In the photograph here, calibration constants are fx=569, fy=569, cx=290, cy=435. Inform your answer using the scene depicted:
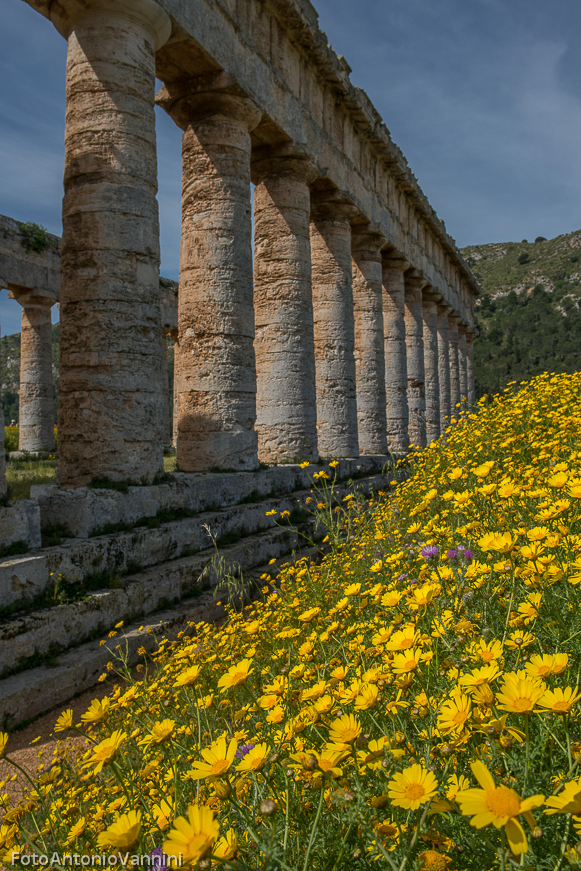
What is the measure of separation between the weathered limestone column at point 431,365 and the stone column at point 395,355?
5.05 meters

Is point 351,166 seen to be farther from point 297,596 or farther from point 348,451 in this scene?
point 297,596

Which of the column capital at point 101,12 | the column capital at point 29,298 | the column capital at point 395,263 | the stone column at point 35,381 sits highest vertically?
the column capital at point 395,263

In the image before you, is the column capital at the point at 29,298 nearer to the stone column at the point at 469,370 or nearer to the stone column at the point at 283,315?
the stone column at the point at 283,315

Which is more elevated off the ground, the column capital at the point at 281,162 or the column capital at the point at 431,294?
the column capital at the point at 431,294

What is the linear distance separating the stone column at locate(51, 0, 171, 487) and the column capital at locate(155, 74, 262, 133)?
5.48ft

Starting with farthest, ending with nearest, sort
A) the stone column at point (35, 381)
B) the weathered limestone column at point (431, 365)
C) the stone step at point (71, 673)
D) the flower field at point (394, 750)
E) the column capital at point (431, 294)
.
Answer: the weathered limestone column at point (431, 365) → the column capital at point (431, 294) → the stone column at point (35, 381) → the stone step at point (71, 673) → the flower field at point (394, 750)

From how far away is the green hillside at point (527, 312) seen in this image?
58.2 metres

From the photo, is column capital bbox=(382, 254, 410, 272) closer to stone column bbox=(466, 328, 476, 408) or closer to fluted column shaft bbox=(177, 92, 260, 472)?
fluted column shaft bbox=(177, 92, 260, 472)

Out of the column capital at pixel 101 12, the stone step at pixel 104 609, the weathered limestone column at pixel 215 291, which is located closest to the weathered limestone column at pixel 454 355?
the weathered limestone column at pixel 215 291

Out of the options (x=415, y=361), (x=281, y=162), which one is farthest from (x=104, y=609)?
(x=415, y=361)

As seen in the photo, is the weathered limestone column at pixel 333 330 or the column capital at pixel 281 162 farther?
the weathered limestone column at pixel 333 330

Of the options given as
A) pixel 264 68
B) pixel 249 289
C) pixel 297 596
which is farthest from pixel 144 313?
pixel 264 68

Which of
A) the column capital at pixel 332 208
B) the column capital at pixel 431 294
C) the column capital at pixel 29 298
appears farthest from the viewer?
the column capital at pixel 431 294

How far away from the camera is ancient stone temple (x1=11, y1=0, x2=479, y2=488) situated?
653 centimetres
